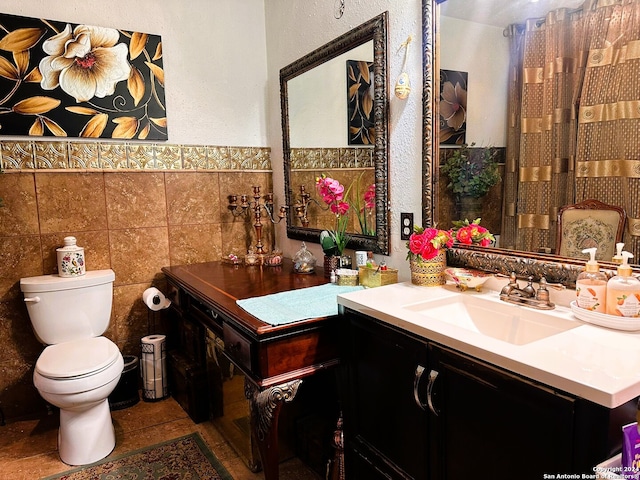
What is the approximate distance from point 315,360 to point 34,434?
174cm

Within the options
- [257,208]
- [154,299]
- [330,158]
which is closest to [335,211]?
[330,158]

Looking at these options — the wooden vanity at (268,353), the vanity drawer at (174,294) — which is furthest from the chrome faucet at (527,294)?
the vanity drawer at (174,294)

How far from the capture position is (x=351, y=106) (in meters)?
2.05

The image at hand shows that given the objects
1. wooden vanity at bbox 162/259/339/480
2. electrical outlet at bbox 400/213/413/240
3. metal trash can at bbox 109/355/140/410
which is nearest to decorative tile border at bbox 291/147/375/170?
electrical outlet at bbox 400/213/413/240

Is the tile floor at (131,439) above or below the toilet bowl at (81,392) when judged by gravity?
below

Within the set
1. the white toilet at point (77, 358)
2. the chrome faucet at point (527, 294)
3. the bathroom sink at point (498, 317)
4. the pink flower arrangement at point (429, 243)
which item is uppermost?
the pink flower arrangement at point (429, 243)

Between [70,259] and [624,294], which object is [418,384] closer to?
[624,294]

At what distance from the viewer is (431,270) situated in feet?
5.26

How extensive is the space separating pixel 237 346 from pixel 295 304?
27 cm

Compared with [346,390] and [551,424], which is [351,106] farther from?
[551,424]

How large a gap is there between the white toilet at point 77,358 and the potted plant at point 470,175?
1727 millimetres

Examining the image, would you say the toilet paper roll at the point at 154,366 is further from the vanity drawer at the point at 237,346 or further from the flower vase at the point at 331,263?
the flower vase at the point at 331,263

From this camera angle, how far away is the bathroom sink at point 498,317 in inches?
47.3

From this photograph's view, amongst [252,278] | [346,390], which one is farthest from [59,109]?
[346,390]
